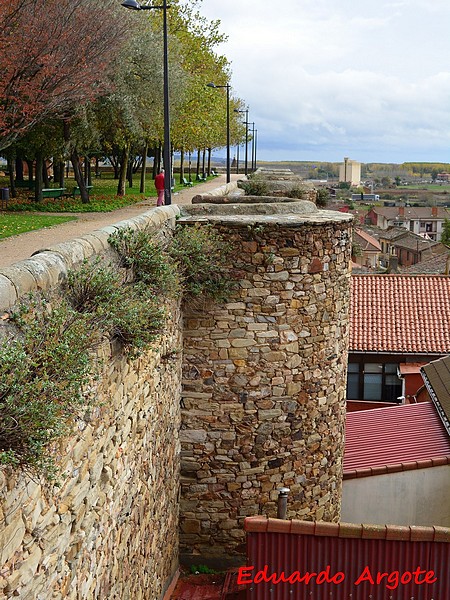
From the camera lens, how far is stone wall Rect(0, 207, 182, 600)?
365 centimetres

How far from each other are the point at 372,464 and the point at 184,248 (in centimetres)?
637

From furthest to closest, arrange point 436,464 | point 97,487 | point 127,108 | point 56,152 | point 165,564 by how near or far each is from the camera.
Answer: point 56,152
point 127,108
point 436,464
point 165,564
point 97,487

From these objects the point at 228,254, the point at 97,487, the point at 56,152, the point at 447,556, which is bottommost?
the point at 447,556

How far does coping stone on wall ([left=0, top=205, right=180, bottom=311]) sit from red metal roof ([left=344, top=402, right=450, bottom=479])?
774cm

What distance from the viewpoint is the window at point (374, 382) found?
759 inches

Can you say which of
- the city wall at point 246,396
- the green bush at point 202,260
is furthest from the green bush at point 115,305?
the green bush at point 202,260

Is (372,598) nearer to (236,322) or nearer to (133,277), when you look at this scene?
(236,322)

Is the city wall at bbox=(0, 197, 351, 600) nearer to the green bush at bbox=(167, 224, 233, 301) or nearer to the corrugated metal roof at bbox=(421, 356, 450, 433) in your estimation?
the green bush at bbox=(167, 224, 233, 301)

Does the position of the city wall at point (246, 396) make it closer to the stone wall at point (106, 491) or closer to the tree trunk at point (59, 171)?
the stone wall at point (106, 491)

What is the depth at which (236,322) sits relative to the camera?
8.34 meters

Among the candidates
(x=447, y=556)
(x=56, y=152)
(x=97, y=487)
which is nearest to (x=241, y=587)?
(x=447, y=556)

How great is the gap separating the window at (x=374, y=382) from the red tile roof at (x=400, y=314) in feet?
2.15

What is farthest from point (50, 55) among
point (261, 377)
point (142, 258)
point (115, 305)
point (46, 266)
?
point (46, 266)
